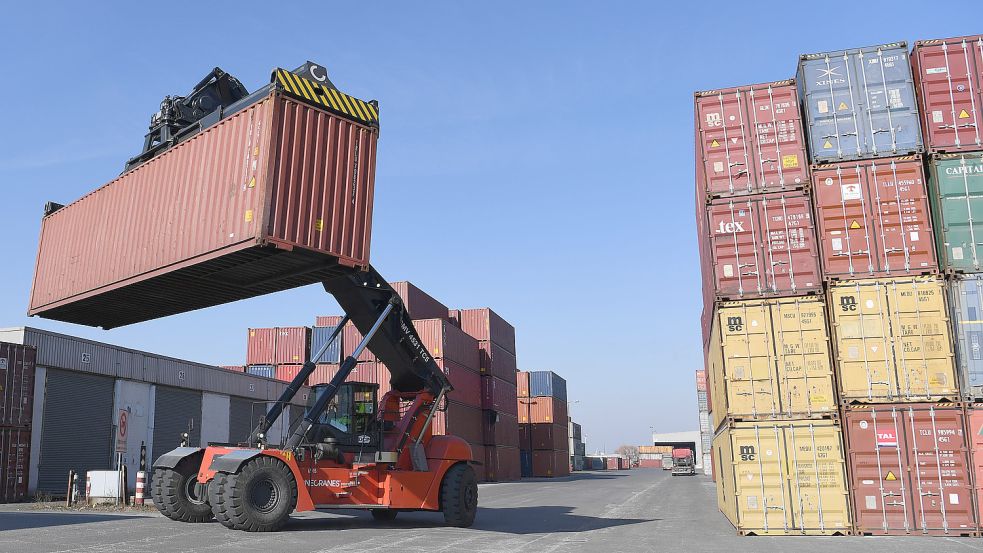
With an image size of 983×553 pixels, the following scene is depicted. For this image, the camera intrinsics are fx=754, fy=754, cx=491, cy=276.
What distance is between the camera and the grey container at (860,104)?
46.0ft

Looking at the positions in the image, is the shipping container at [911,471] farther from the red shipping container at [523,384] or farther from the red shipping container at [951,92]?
the red shipping container at [523,384]

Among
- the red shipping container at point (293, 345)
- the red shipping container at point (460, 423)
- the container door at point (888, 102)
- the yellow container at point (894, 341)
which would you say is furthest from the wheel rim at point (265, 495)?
the red shipping container at point (293, 345)

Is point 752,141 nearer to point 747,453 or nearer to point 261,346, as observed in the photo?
point 747,453

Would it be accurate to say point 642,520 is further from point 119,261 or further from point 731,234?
point 119,261

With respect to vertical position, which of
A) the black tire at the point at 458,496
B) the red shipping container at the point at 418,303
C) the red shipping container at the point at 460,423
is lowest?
the black tire at the point at 458,496

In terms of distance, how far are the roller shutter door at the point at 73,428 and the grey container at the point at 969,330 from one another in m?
24.3

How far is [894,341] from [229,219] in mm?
11309

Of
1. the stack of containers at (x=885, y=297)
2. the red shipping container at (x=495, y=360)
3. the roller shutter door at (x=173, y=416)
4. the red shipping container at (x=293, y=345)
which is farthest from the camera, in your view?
the red shipping container at (x=495, y=360)

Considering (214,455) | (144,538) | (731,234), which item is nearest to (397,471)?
(214,455)

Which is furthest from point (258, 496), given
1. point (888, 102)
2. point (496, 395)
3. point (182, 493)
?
point (496, 395)

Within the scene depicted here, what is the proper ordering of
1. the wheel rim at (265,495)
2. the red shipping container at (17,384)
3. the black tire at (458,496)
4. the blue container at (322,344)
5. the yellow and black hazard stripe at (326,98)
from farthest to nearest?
the blue container at (322,344)
the red shipping container at (17,384)
the black tire at (458,496)
the wheel rim at (265,495)
the yellow and black hazard stripe at (326,98)

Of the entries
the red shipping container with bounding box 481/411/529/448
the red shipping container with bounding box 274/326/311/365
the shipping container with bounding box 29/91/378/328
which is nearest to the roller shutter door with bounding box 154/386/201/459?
the red shipping container with bounding box 274/326/311/365

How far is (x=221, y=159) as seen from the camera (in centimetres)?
1200

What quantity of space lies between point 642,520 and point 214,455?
29.4ft
